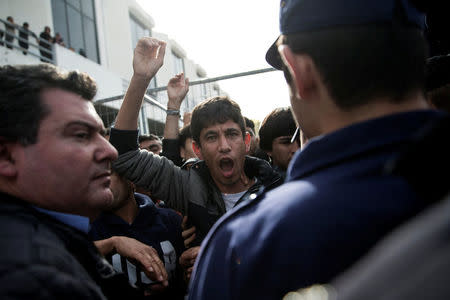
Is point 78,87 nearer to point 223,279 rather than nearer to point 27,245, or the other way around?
point 27,245

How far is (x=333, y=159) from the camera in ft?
2.58

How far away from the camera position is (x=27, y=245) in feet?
2.92

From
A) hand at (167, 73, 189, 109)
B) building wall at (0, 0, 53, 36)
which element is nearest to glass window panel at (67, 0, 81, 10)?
building wall at (0, 0, 53, 36)

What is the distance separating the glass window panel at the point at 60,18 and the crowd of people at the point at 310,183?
1465 centimetres

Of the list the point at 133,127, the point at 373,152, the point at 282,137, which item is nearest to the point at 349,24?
the point at 373,152

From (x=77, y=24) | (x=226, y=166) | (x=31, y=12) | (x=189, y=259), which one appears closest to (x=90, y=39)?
(x=77, y=24)

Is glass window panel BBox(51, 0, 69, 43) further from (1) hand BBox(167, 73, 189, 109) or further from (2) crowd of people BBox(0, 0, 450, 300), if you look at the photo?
(2) crowd of people BBox(0, 0, 450, 300)

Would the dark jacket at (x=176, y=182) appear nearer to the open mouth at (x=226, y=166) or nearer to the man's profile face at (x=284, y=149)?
the open mouth at (x=226, y=166)

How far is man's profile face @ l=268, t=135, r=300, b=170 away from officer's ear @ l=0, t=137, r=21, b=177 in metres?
2.36

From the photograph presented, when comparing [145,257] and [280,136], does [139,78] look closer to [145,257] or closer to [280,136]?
[145,257]

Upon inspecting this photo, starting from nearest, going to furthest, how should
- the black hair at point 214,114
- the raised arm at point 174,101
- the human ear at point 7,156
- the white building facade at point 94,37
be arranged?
the human ear at point 7,156 → the black hair at point 214,114 → the raised arm at point 174,101 → the white building facade at point 94,37

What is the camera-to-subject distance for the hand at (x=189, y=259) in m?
2.04

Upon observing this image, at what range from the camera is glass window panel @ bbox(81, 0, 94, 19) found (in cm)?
1609

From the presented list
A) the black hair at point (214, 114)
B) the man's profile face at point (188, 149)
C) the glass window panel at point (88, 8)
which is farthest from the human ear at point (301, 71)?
the glass window panel at point (88, 8)
